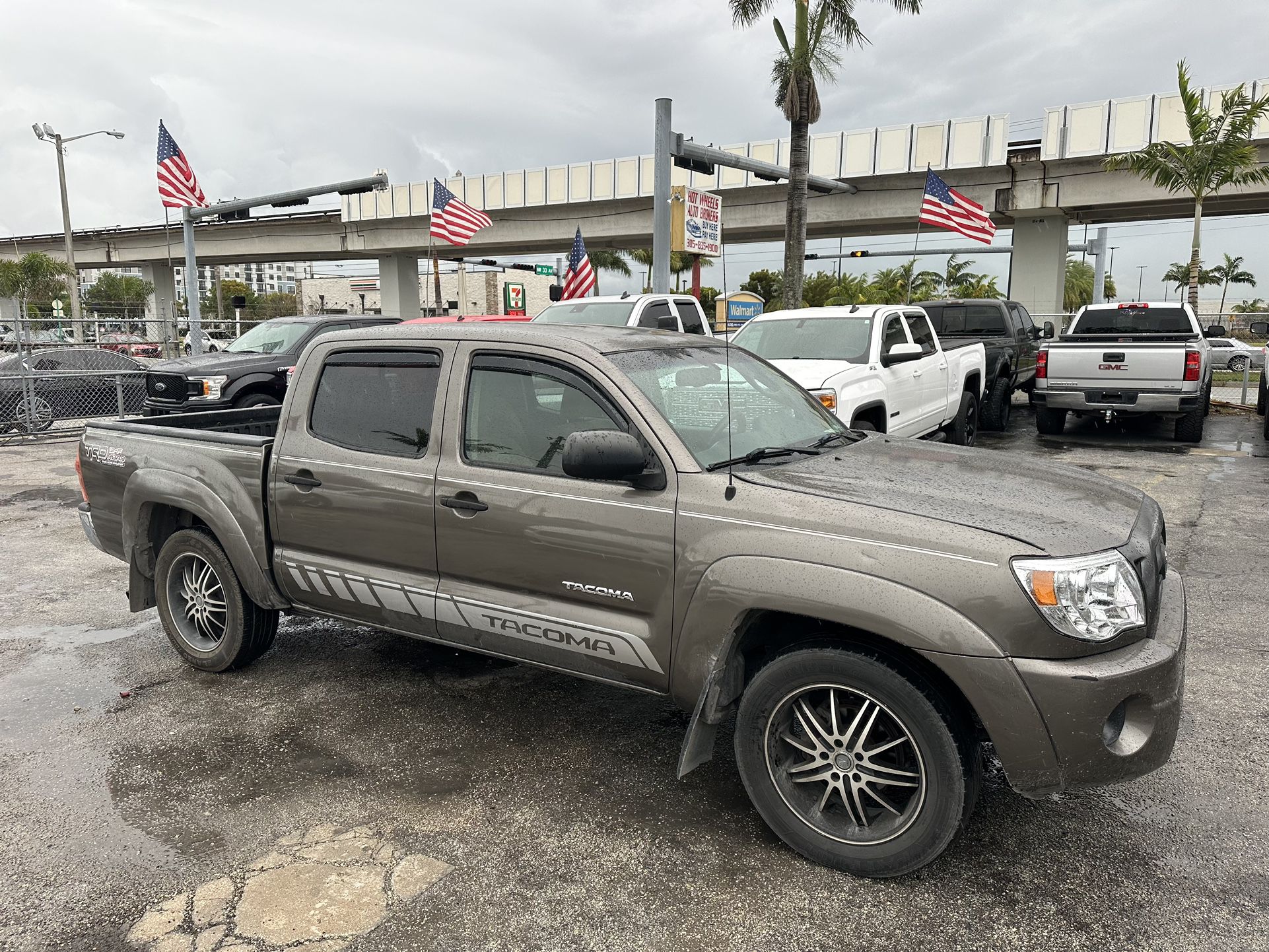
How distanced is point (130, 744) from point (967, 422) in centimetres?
1074

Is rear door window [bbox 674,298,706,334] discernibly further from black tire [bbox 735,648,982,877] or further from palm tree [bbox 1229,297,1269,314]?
palm tree [bbox 1229,297,1269,314]

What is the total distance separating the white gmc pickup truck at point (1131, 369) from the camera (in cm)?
1205

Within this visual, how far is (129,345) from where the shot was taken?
25.3 metres

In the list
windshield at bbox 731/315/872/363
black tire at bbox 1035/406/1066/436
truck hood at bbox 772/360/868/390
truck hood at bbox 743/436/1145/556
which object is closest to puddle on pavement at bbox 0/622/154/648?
truck hood at bbox 743/436/1145/556

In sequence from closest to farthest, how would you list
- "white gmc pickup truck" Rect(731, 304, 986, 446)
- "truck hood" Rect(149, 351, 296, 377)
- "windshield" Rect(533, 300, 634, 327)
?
1. "white gmc pickup truck" Rect(731, 304, 986, 446)
2. "windshield" Rect(533, 300, 634, 327)
3. "truck hood" Rect(149, 351, 296, 377)

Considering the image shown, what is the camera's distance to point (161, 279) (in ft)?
176

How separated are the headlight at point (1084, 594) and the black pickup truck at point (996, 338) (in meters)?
11.5

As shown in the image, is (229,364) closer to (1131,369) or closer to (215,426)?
(215,426)

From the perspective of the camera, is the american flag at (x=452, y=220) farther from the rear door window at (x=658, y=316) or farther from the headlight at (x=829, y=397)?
the headlight at (x=829, y=397)

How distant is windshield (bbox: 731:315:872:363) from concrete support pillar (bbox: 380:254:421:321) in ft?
111

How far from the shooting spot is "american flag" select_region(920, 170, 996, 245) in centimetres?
1819

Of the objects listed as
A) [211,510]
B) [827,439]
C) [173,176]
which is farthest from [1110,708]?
[173,176]

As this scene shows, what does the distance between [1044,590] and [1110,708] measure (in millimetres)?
400

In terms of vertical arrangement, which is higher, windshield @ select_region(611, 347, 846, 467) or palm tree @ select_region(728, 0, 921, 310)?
palm tree @ select_region(728, 0, 921, 310)
